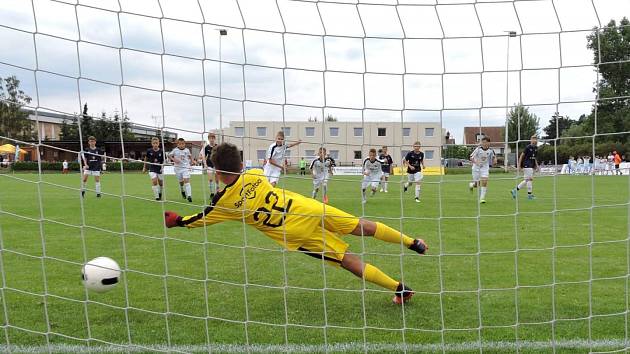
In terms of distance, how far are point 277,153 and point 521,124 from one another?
2.16 metres

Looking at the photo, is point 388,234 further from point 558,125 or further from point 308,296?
point 558,125

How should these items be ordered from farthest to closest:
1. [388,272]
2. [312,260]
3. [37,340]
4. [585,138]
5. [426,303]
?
[312,260], [388,272], [426,303], [585,138], [37,340]

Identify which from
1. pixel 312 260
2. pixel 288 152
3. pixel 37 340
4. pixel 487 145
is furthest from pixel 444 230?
pixel 37 340

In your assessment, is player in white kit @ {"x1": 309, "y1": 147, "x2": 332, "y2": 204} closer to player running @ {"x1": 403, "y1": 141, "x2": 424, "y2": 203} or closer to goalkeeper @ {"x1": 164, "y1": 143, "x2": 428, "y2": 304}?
goalkeeper @ {"x1": 164, "y1": 143, "x2": 428, "y2": 304}

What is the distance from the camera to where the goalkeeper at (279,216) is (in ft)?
13.2

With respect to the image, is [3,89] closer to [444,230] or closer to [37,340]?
[37,340]

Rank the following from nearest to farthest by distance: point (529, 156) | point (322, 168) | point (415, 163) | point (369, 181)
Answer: point (369, 181), point (529, 156), point (322, 168), point (415, 163)

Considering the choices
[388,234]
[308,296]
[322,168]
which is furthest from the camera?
[322,168]

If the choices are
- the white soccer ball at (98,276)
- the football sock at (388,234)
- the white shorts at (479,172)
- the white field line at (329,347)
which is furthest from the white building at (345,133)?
the white field line at (329,347)

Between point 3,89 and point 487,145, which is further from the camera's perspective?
point 487,145

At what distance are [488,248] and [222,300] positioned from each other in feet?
12.6

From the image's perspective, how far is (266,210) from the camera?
4074 mm

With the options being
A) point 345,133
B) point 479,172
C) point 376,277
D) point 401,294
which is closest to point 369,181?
point 345,133

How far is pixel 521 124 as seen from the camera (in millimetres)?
4137
